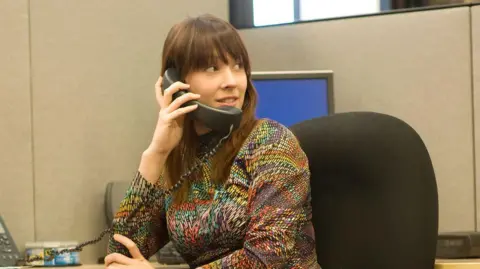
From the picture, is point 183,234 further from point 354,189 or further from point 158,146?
point 354,189

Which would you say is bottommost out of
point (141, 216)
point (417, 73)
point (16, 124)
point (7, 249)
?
point (7, 249)

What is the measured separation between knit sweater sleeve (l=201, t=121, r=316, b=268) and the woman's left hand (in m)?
0.16

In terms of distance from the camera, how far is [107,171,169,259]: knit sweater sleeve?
4.60 ft

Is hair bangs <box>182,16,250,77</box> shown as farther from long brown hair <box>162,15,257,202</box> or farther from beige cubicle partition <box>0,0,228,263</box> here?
beige cubicle partition <box>0,0,228,263</box>

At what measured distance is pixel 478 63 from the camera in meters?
2.04

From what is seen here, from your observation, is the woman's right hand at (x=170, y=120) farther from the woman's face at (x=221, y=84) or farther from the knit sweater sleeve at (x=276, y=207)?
the knit sweater sleeve at (x=276, y=207)

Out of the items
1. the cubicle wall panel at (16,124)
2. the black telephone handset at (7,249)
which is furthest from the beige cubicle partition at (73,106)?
the black telephone handset at (7,249)

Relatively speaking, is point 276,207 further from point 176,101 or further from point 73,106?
point 73,106

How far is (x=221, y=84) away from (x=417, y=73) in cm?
96

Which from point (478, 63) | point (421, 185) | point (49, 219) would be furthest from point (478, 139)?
point (49, 219)

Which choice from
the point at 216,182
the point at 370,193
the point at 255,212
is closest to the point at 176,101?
the point at 216,182

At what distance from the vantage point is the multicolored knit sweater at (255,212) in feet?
3.95

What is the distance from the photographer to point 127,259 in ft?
4.42

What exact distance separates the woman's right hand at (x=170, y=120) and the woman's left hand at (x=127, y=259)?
0.17 meters
